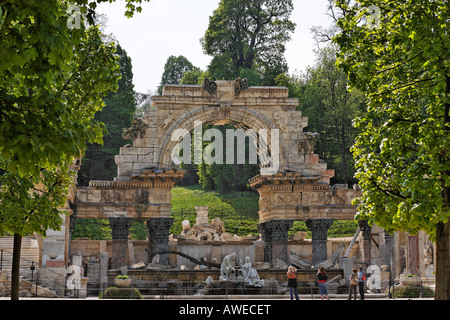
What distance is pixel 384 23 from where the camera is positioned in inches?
514

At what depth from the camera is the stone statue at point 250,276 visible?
25.4m

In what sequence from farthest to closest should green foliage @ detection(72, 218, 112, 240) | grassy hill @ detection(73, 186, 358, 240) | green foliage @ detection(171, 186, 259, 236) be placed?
green foliage @ detection(171, 186, 259, 236)
grassy hill @ detection(73, 186, 358, 240)
green foliage @ detection(72, 218, 112, 240)

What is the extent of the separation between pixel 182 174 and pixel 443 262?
1780 cm

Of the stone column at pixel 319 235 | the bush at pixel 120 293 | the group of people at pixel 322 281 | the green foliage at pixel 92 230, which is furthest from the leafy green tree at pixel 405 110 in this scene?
the green foliage at pixel 92 230

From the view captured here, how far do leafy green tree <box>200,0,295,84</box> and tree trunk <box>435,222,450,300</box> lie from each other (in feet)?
141

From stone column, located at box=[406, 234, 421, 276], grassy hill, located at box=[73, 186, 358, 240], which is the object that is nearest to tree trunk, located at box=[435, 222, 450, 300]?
stone column, located at box=[406, 234, 421, 276]

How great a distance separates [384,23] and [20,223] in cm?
867

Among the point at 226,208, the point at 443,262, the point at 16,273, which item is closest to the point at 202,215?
the point at 226,208

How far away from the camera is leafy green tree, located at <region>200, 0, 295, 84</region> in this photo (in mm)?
54688

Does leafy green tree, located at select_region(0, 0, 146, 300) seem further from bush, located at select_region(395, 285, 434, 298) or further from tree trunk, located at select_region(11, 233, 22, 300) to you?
bush, located at select_region(395, 285, 434, 298)

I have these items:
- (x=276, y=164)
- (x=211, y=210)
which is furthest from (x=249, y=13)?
(x=276, y=164)

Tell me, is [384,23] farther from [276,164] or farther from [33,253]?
[33,253]

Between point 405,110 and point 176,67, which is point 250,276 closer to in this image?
point 405,110

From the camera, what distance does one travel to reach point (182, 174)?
28.5m
